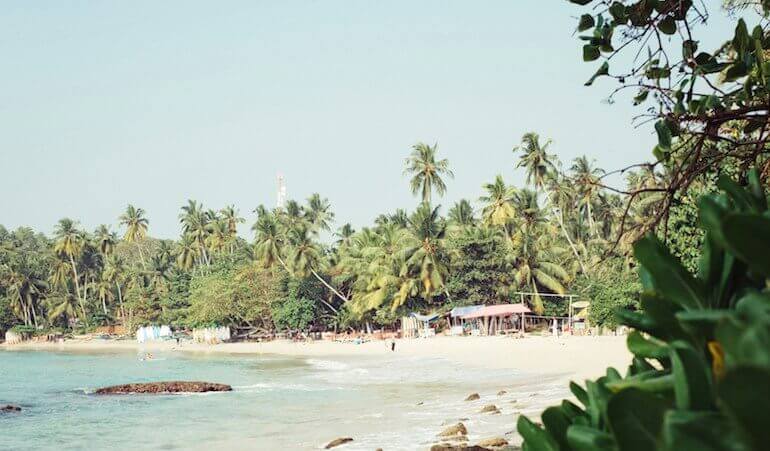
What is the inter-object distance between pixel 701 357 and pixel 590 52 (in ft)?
6.80

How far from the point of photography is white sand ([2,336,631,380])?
85.0 feet

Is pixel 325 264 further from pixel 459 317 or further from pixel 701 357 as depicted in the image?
pixel 701 357

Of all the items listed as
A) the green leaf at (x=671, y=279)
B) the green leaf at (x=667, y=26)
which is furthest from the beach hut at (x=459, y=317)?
the green leaf at (x=671, y=279)

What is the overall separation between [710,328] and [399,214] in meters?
47.9

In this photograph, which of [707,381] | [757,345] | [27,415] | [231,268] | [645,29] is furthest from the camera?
→ [231,268]

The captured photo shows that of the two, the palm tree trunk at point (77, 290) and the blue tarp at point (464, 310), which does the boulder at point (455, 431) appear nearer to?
the blue tarp at point (464, 310)

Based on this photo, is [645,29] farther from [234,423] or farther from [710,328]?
[234,423]

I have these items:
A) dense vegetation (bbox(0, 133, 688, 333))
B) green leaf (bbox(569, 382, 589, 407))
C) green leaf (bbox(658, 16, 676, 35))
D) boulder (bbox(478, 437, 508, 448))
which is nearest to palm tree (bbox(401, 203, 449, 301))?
dense vegetation (bbox(0, 133, 688, 333))

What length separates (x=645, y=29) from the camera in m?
3.01

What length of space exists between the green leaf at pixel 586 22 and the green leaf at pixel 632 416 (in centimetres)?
220

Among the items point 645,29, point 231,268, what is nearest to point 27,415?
point 645,29

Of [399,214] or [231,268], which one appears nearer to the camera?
[399,214]

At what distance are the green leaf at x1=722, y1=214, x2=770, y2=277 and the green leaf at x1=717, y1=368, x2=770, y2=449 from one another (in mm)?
188

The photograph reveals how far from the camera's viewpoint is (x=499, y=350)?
117ft
